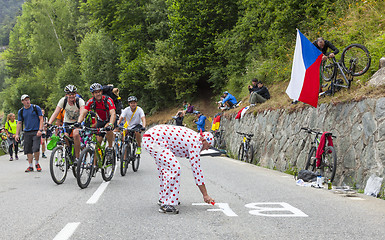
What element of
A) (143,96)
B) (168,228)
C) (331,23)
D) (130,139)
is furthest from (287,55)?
(143,96)

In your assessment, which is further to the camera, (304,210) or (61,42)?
(61,42)

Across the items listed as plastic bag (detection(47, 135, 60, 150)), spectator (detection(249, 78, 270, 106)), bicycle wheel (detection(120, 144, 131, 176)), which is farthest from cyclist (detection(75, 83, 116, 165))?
spectator (detection(249, 78, 270, 106))

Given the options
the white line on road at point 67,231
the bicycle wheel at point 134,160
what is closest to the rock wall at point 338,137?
the bicycle wheel at point 134,160

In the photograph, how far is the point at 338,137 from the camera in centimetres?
991

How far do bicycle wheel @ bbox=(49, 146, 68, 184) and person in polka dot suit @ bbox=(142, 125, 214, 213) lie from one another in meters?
3.69

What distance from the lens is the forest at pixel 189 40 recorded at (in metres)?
17.1

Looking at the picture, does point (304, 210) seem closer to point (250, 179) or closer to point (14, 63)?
point (250, 179)

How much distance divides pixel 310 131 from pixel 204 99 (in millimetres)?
23625

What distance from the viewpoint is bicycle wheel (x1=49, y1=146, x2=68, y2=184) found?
8844mm

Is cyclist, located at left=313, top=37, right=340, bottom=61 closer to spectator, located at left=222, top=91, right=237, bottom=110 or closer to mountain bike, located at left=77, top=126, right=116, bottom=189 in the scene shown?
mountain bike, located at left=77, top=126, right=116, bottom=189

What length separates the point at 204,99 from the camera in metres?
33.8

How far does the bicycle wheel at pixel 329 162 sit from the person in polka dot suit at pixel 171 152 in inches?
153

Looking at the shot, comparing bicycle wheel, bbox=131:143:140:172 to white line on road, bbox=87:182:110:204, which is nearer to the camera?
white line on road, bbox=87:182:110:204

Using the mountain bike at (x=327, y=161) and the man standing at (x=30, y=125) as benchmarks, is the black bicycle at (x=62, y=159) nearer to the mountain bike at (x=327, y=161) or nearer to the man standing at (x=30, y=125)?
the man standing at (x=30, y=125)
